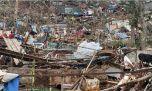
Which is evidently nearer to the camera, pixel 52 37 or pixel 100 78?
pixel 100 78

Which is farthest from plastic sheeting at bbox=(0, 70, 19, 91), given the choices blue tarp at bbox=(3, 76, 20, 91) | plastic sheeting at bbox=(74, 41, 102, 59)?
plastic sheeting at bbox=(74, 41, 102, 59)

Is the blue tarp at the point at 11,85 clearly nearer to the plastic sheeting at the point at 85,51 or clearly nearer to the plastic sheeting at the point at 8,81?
the plastic sheeting at the point at 8,81

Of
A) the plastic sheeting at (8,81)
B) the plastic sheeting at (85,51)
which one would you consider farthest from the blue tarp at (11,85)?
the plastic sheeting at (85,51)

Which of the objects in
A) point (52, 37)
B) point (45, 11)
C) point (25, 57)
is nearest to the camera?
point (25, 57)

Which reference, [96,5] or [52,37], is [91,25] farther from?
[96,5]

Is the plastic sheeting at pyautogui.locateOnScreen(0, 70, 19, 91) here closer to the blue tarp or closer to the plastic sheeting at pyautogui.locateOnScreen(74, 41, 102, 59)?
the blue tarp

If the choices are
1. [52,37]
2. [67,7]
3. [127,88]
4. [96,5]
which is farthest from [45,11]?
[127,88]

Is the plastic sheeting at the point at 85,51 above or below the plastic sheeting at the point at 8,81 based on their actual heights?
below

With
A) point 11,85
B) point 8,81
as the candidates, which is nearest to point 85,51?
point 11,85

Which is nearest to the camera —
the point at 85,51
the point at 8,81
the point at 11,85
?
the point at 8,81

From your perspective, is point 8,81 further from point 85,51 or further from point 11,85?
point 85,51

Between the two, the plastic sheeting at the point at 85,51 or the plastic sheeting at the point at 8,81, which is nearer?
the plastic sheeting at the point at 8,81
